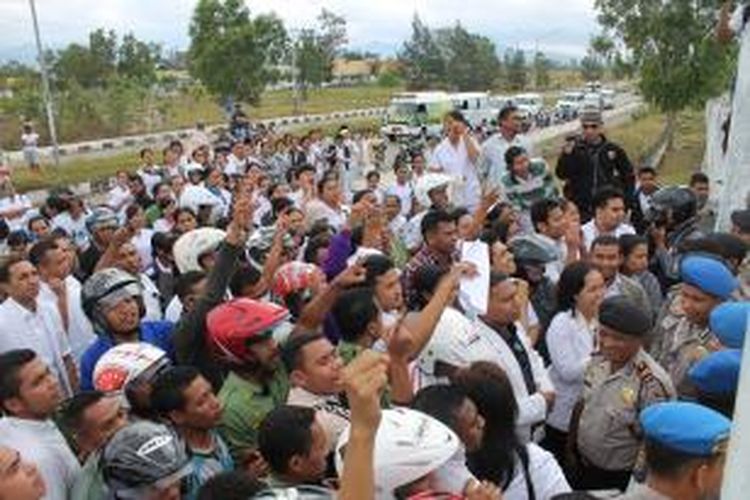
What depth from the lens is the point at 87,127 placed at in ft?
136

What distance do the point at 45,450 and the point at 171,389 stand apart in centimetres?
56

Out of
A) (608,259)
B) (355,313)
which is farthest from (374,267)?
(608,259)

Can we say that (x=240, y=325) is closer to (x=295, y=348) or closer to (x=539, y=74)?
(x=295, y=348)

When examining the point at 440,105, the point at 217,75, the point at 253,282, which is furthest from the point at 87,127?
the point at 253,282

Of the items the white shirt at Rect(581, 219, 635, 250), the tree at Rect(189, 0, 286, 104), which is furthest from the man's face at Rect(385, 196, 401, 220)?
the tree at Rect(189, 0, 286, 104)

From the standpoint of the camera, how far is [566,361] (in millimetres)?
4746

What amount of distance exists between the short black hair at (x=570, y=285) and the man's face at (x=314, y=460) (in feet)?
6.79

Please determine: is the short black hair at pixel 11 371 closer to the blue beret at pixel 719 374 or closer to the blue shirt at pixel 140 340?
the blue shirt at pixel 140 340

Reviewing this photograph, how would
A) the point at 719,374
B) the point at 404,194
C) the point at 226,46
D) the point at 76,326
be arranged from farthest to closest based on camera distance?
the point at 226,46, the point at 404,194, the point at 76,326, the point at 719,374

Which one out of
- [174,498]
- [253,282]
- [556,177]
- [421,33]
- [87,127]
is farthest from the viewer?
[421,33]

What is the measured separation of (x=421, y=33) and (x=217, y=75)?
55.9 m

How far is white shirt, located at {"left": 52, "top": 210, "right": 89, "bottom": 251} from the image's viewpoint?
10.2 meters

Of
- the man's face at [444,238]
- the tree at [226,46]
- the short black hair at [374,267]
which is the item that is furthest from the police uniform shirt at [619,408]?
the tree at [226,46]

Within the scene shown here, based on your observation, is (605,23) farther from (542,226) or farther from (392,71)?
(392,71)
